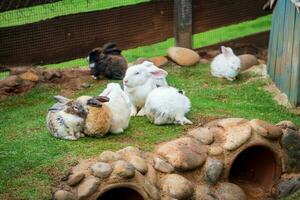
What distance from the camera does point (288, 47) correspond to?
8766 millimetres

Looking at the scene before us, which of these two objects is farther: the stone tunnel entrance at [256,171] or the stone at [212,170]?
the stone tunnel entrance at [256,171]

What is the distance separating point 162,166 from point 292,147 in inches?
66.5

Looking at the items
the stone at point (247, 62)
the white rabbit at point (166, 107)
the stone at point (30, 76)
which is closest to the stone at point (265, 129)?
the white rabbit at point (166, 107)

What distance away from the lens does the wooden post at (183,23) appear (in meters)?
10.4

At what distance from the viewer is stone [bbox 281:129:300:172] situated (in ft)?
23.2

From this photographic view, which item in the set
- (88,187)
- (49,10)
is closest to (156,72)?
(88,187)

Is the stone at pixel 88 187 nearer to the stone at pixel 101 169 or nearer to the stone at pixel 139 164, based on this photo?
the stone at pixel 101 169

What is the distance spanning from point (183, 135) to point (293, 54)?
2.46 meters

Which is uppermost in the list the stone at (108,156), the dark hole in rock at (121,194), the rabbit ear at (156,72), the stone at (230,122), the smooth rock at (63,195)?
the rabbit ear at (156,72)

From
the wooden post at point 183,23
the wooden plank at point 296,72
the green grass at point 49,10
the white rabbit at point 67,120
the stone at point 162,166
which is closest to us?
the stone at point 162,166

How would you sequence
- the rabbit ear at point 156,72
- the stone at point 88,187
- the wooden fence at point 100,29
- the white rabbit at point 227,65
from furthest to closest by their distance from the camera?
the white rabbit at point 227,65 → the wooden fence at point 100,29 → the rabbit ear at point 156,72 → the stone at point 88,187

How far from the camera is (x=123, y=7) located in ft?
32.6

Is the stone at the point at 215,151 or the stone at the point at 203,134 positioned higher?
the stone at the point at 203,134

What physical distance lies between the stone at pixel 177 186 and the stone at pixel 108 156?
547 millimetres
